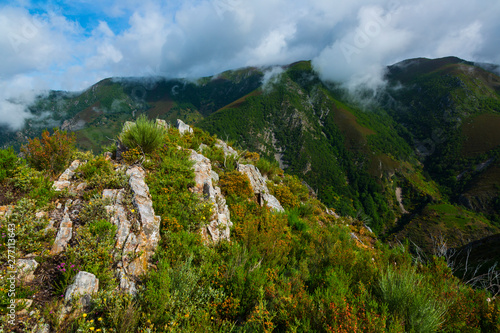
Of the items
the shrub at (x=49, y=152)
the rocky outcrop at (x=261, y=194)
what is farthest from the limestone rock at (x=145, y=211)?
the rocky outcrop at (x=261, y=194)

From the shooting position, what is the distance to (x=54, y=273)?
336cm

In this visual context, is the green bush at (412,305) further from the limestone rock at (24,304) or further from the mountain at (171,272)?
the limestone rock at (24,304)

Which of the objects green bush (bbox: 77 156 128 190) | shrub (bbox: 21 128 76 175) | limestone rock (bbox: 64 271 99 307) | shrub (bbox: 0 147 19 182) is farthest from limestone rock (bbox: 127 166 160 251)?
shrub (bbox: 21 128 76 175)

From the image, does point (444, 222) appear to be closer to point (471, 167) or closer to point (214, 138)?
point (471, 167)

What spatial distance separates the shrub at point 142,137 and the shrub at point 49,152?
166 cm

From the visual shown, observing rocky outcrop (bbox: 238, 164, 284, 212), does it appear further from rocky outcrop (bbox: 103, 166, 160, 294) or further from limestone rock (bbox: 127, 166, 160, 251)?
A: rocky outcrop (bbox: 103, 166, 160, 294)

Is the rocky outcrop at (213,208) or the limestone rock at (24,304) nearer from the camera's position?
the limestone rock at (24,304)

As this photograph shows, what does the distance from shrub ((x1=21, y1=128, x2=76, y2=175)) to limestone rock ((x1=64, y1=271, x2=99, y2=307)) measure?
15.9ft

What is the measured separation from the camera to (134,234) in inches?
169

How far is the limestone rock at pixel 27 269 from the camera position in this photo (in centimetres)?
308

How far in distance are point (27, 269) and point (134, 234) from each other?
1.51m

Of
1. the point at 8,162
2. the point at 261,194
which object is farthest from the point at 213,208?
the point at 8,162

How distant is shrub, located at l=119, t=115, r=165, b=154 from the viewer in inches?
285

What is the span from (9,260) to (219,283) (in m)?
3.22
